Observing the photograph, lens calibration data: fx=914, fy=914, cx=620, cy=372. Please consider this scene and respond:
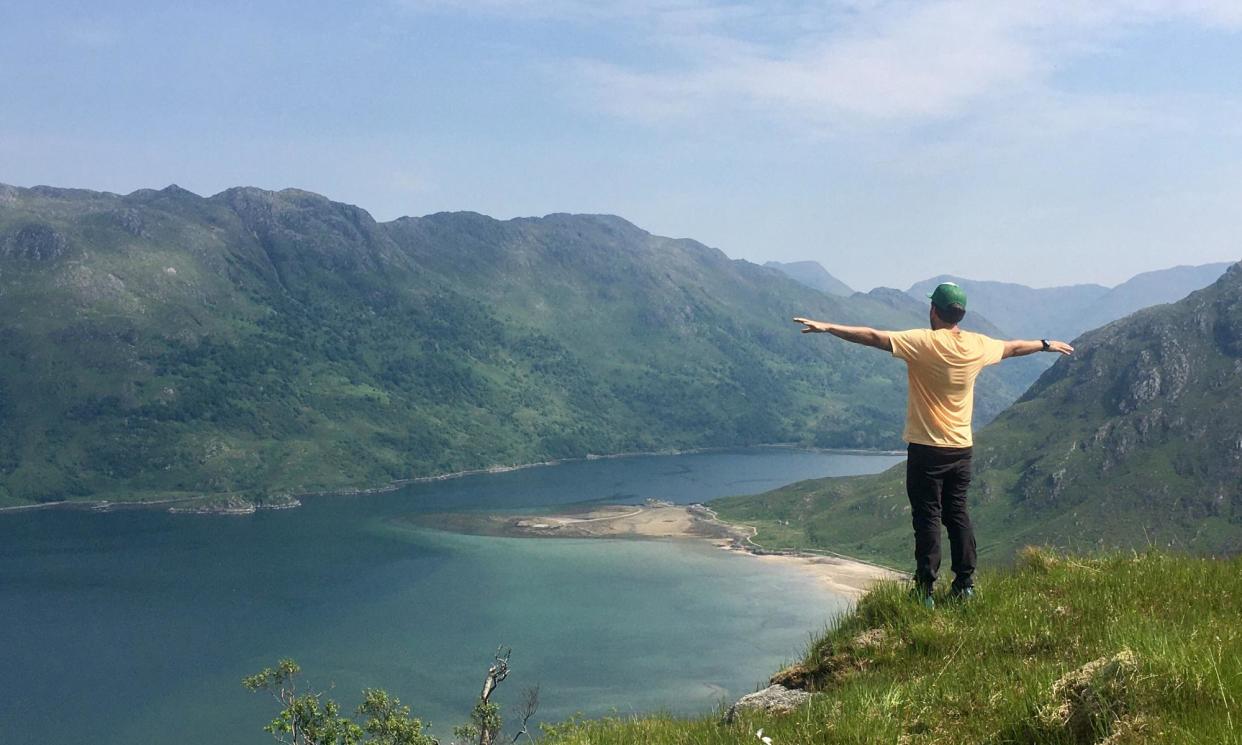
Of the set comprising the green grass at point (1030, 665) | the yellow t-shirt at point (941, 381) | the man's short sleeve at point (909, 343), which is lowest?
the green grass at point (1030, 665)

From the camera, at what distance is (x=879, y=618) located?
1145 centimetres

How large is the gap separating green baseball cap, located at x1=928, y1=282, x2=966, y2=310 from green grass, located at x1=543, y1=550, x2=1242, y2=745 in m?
3.68

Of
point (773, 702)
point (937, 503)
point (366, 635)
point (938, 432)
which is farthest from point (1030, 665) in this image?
point (366, 635)

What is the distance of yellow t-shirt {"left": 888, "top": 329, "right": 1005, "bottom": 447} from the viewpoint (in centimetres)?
1184

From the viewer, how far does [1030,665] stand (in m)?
8.55

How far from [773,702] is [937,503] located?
3533 mm

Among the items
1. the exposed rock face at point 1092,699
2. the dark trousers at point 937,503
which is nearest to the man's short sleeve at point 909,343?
the dark trousers at point 937,503

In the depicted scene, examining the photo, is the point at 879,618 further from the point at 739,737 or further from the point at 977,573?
the point at 739,737

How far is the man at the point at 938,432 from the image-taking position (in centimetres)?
1178

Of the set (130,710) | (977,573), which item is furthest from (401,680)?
(977,573)

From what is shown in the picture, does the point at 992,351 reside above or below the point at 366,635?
above

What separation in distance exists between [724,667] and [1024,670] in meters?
124

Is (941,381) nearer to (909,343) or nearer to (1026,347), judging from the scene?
(909,343)

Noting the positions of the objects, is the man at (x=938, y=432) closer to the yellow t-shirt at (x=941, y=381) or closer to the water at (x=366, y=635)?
the yellow t-shirt at (x=941, y=381)
